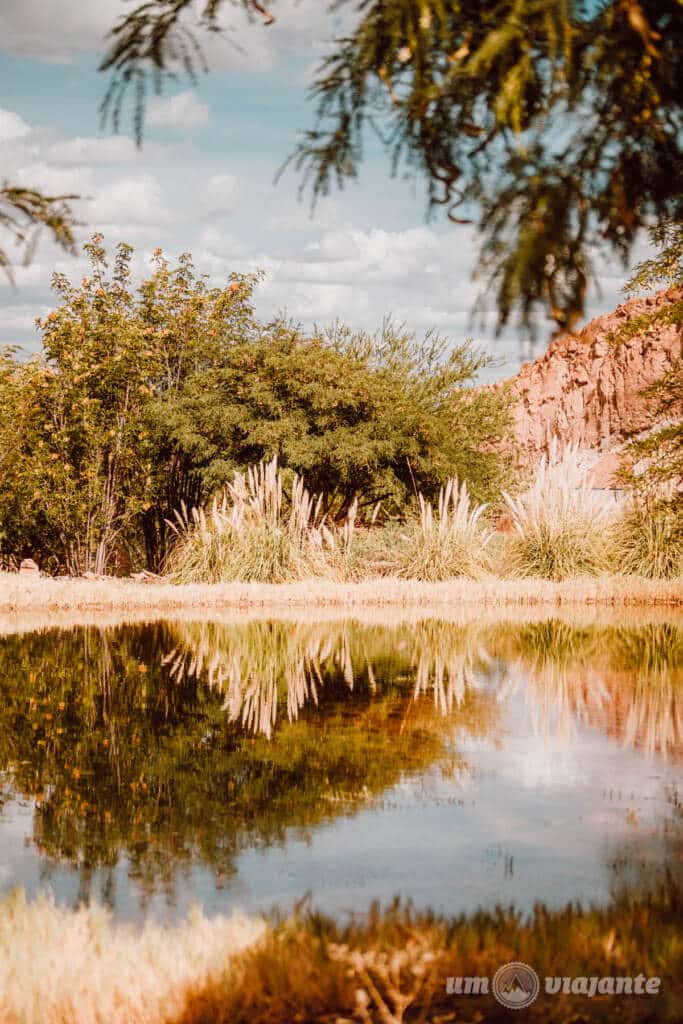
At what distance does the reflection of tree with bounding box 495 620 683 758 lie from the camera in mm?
7934

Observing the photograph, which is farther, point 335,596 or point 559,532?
point 559,532

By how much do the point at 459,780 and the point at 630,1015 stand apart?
301cm

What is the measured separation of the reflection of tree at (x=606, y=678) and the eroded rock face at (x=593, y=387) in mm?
37362

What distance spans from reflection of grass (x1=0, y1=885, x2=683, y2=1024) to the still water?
278 millimetres

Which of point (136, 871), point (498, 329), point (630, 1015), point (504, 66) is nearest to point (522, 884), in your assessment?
point (630, 1015)

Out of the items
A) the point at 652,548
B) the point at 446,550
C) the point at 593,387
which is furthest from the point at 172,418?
the point at 593,387

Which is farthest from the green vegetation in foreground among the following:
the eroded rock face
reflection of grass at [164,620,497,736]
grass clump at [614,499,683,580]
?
the eroded rock face

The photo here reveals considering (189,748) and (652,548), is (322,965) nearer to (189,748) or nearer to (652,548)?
(189,748)

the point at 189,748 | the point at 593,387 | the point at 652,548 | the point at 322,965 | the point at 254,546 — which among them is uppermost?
the point at 593,387

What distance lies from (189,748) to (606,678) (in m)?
4.44

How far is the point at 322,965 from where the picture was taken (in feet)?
12.0

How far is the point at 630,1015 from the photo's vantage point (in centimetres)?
340

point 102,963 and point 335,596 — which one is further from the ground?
point 335,596

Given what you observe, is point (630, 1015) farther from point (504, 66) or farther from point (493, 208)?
point (504, 66)
